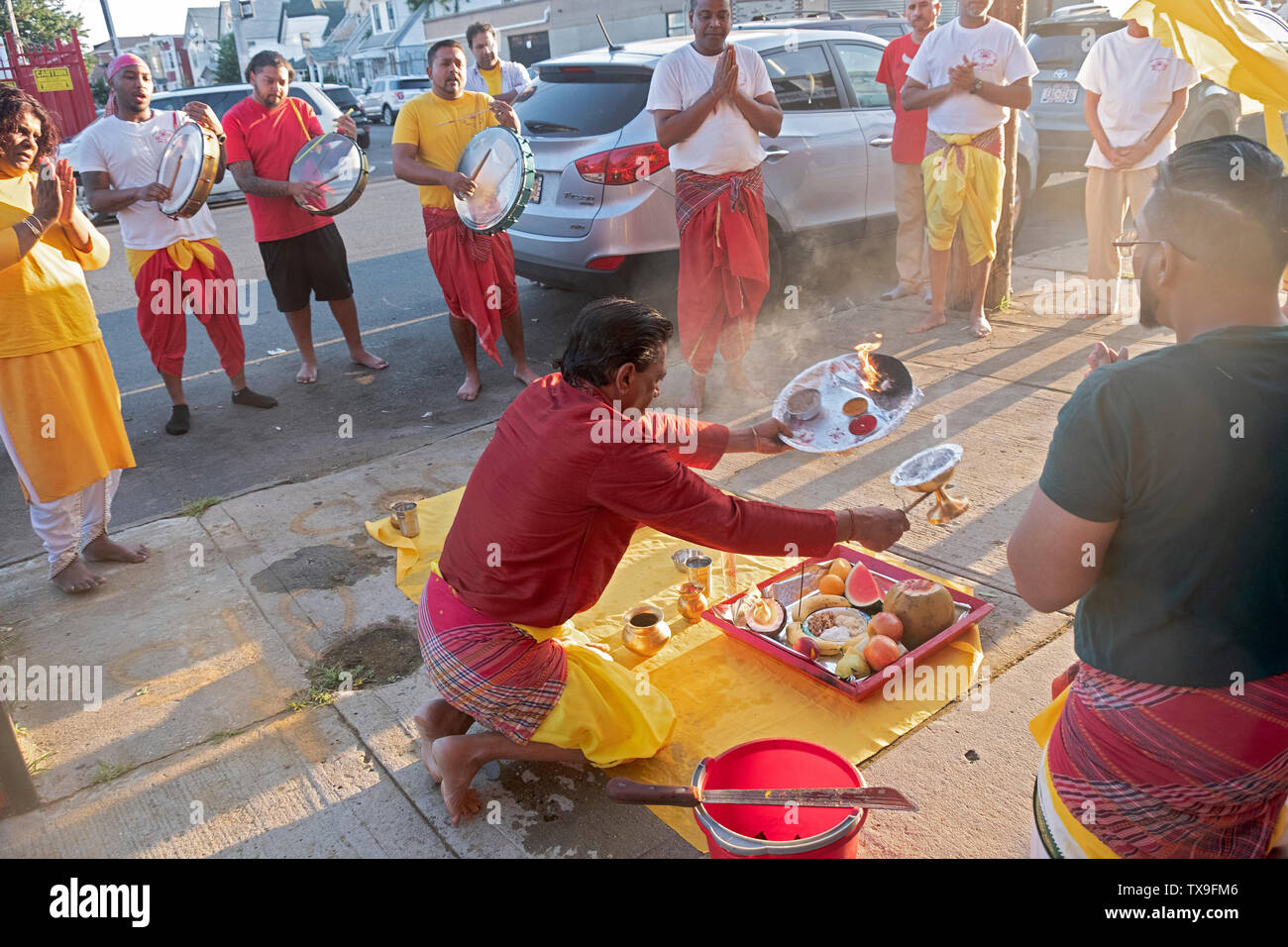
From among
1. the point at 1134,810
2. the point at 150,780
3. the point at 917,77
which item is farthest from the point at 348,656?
the point at 917,77

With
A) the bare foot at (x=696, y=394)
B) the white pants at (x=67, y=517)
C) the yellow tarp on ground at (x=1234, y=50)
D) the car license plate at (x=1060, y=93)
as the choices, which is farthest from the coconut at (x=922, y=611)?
the car license plate at (x=1060, y=93)

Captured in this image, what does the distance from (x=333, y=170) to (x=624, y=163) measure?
1805 millimetres

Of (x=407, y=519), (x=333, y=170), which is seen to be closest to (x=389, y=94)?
(x=333, y=170)

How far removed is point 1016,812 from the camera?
255cm

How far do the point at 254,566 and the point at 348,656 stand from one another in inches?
37.1

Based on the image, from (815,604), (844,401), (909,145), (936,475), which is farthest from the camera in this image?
(909,145)

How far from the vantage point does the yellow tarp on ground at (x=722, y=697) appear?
2.87 metres

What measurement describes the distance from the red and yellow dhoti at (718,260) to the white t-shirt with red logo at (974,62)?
151cm

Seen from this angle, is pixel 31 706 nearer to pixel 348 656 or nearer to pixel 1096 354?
pixel 348 656

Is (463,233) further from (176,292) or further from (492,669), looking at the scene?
(492,669)

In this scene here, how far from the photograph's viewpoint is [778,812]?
7.75 feet

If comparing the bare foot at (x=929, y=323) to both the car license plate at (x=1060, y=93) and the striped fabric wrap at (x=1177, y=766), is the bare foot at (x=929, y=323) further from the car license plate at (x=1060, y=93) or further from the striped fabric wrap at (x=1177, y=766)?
the striped fabric wrap at (x=1177, y=766)

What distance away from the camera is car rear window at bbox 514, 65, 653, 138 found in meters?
6.33

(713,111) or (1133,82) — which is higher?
(713,111)
